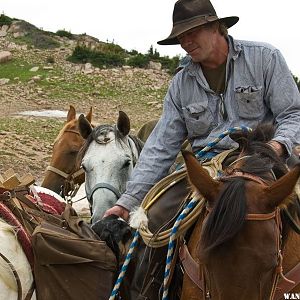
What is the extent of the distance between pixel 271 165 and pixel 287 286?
1.73 feet

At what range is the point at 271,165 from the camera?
258cm

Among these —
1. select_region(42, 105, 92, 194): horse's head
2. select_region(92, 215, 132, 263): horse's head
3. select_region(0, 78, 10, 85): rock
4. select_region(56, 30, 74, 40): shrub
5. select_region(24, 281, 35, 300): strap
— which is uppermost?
select_region(92, 215, 132, 263): horse's head

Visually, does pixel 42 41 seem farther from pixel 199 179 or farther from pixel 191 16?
pixel 199 179

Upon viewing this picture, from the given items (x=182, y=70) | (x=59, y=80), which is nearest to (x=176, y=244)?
(x=182, y=70)

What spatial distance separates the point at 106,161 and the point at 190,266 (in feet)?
6.12

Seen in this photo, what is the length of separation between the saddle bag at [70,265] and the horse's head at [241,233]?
894 millimetres

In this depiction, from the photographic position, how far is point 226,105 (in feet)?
10.7

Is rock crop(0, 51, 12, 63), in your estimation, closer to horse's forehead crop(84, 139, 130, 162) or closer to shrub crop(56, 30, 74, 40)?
shrub crop(56, 30, 74, 40)

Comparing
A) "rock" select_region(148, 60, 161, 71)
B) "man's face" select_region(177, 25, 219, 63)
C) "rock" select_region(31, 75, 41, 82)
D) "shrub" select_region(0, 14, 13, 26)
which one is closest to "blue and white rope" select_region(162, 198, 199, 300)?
"man's face" select_region(177, 25, 219, 63)

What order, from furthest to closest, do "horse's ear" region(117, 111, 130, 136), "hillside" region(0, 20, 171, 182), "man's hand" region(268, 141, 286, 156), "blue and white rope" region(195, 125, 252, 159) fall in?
"hillside" region(0, 20, 171, 182) < "horse's ear" region(117, 111, 130, 136) < "blue and white rope" region(195, 125, 252, 159) < "man's hand" region(268, 141, 286, 156)

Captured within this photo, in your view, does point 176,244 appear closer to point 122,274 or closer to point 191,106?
point 122,274

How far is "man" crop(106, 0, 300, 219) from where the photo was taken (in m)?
3.22

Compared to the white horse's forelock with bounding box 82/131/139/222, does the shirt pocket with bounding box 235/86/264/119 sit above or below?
above

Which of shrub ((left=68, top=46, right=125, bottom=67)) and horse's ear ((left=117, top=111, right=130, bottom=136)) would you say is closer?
horse's ear ((left=117, top=111, right=130, bottom=136))
